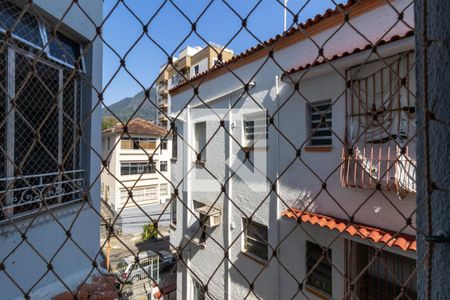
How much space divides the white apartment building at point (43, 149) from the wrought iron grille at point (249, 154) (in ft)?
0.04

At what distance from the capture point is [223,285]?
4.41m

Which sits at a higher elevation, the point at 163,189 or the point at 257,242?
the point at 257,242

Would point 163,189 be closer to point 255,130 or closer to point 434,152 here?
point 255,130

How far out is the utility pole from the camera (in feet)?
1.56

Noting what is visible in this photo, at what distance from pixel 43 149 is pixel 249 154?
116cm

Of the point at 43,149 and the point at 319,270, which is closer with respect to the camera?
the point at 43,149

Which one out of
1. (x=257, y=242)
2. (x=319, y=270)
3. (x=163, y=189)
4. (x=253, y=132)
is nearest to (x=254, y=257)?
(x=257, y=242)

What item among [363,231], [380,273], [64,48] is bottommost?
[380,273]

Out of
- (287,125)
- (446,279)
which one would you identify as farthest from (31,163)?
(287,125)

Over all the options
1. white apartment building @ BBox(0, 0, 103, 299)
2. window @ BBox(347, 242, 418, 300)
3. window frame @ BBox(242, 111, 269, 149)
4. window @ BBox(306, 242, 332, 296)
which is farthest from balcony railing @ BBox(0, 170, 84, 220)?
Result: window @ BBox(306, 242, 332, 296)

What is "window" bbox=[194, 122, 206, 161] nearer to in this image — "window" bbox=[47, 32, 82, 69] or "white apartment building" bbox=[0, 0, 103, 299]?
"white apartment building" bbox=[0, 0, 103, 299]

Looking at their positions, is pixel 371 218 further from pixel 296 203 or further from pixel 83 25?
pixel 83 25

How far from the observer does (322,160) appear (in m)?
2.97

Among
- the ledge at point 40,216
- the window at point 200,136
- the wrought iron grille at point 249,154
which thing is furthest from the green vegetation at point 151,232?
the window at point 200,136
